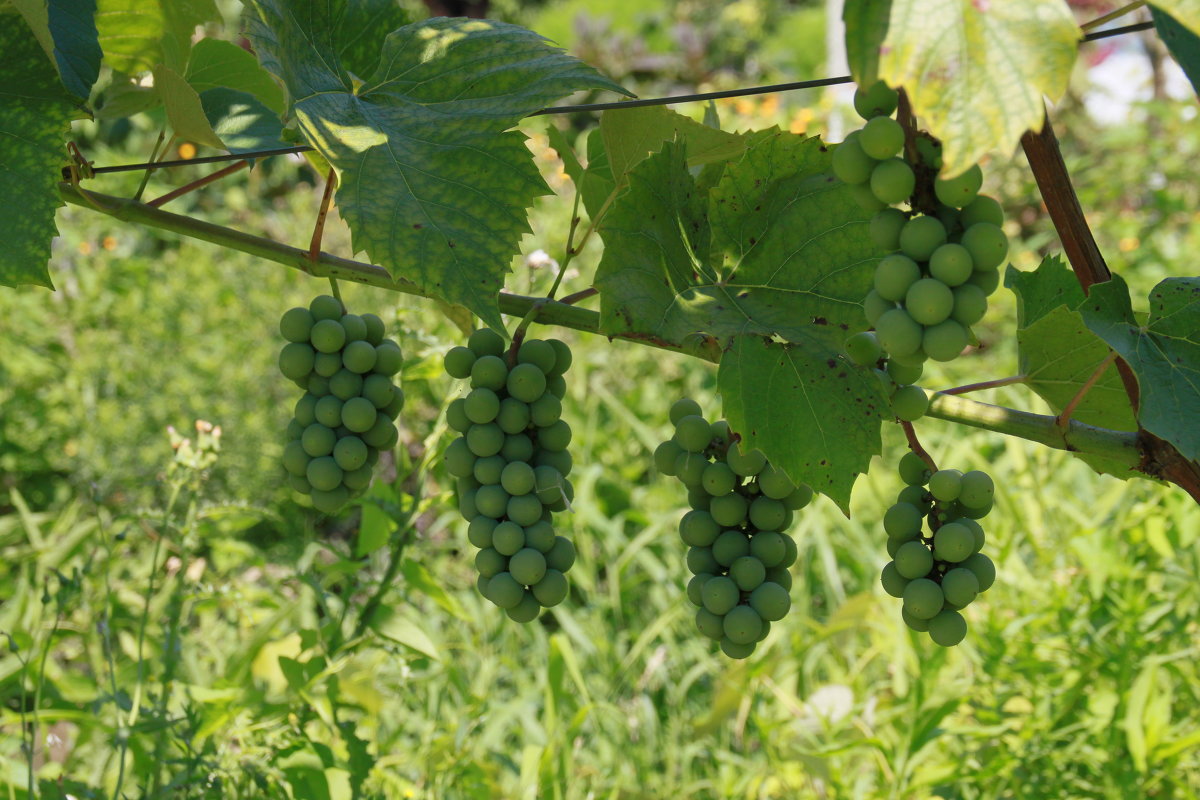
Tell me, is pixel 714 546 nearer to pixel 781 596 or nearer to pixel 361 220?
pixel 781 596

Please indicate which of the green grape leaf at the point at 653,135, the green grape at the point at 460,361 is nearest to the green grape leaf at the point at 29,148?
the green grape at the point at 460,361

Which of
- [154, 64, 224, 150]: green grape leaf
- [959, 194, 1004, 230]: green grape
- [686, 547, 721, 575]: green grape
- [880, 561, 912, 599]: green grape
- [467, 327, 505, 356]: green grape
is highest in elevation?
[154, 64, 224, 150]: green grape leaf

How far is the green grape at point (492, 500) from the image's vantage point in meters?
0.78

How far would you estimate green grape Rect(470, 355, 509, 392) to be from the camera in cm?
78

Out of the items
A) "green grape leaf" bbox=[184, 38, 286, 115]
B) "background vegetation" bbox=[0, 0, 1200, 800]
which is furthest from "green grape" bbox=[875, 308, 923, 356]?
"background vegetation" bbox=[0, 0, 1200, 800]

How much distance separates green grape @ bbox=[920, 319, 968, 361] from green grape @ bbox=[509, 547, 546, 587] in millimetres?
343

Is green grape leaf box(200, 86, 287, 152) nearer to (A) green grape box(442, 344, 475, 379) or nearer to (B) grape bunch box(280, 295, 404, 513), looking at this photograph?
(B) grape bunch box(280, 295, 404, 513)

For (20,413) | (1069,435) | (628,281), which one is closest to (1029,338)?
(1069,435)

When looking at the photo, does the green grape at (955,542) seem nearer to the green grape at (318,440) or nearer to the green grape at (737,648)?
the green grape at (737,648)

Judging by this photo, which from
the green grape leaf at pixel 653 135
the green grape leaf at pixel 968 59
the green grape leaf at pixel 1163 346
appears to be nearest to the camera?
the green grape leaf at pixel 968 59

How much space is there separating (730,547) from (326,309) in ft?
1.30

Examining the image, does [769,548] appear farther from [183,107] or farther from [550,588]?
[183,107]

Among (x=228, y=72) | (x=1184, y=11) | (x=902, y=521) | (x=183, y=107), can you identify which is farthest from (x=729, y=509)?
(x=228, y=72)

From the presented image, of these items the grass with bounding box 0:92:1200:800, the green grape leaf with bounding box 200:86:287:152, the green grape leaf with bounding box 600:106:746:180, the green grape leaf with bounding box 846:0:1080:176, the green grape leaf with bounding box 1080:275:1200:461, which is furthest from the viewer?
the grass with bounding box 0:92:1200:800
